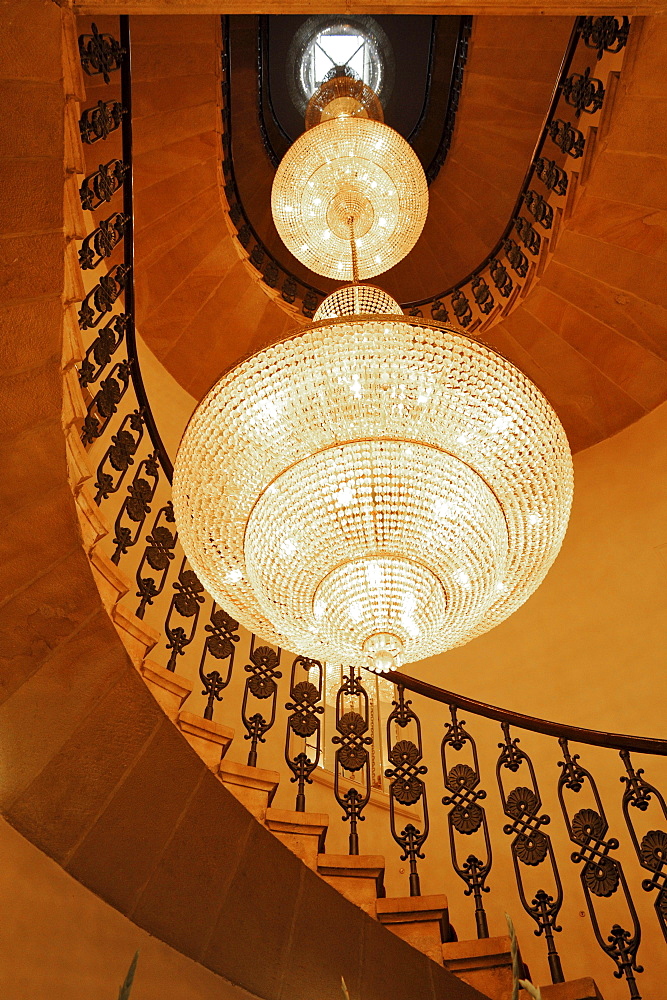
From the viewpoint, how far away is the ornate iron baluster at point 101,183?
2.99 m

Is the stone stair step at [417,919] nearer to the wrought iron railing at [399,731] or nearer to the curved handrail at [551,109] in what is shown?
the wrought iron railing at [399,731]

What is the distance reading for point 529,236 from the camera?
521 centimetres

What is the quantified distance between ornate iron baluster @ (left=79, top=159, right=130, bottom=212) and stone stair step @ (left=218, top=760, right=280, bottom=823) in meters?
2.20

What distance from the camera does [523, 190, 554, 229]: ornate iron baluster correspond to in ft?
16.1

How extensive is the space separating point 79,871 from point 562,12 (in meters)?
3.40

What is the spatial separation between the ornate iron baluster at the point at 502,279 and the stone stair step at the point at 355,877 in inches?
165

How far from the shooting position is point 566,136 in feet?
14.9

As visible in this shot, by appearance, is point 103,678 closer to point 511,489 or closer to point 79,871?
point 79,871

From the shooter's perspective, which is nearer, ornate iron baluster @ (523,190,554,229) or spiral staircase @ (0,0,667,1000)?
spiral staircase @ (0,0,667,1000)

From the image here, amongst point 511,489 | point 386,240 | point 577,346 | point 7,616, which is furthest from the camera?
point 577,346

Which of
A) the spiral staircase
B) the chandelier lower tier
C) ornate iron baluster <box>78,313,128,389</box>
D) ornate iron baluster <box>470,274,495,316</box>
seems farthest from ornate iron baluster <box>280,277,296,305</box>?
the chandelier lower tier

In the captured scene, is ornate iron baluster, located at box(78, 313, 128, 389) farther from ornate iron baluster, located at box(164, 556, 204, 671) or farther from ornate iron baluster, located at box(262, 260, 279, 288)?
ornate iron baluster, located at box(262, 260, 279, 288)

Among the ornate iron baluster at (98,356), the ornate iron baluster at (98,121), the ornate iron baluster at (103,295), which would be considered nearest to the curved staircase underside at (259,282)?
the ornate iron baluster at (103,295)

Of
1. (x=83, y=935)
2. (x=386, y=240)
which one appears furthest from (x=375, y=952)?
(x=386, y=240)
